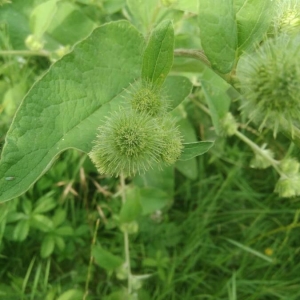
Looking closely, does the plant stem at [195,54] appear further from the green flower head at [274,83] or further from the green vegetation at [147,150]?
the green flower head at [274,83]

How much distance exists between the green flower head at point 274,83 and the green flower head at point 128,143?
0.33 m

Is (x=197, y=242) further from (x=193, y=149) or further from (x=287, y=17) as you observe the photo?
(x=287, y=17)

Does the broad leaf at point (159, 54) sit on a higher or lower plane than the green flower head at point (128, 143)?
higher

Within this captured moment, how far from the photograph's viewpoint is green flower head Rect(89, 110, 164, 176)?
143 centimetres

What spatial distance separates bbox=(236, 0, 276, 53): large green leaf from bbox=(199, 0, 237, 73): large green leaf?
31 millimetres

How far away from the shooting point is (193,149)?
5.05 ft

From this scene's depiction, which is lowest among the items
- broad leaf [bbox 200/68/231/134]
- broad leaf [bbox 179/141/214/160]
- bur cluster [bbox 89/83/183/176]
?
broad leaf [bbox 200/68/231/134]

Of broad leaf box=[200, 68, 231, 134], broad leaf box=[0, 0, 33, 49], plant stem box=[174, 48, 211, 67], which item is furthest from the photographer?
broad leaf box=[0, 0, 33, 49]

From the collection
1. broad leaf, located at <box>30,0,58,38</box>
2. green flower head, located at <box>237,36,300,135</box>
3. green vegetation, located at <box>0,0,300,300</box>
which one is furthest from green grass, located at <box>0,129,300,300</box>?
green flower head, located at <box>237,36,300,135</box>

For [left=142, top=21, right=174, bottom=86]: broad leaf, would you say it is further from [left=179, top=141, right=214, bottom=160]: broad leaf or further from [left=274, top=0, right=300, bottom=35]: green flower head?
[left=274, top=0, right=300, bottom=35]: green flower head

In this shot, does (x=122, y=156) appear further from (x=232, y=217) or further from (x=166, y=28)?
(x=232, y=217)

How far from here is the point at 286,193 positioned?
2.02m

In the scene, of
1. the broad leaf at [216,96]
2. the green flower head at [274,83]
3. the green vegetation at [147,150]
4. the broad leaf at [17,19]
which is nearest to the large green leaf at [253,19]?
the green vegetation at [147,150]

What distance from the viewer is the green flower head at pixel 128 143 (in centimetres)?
143
